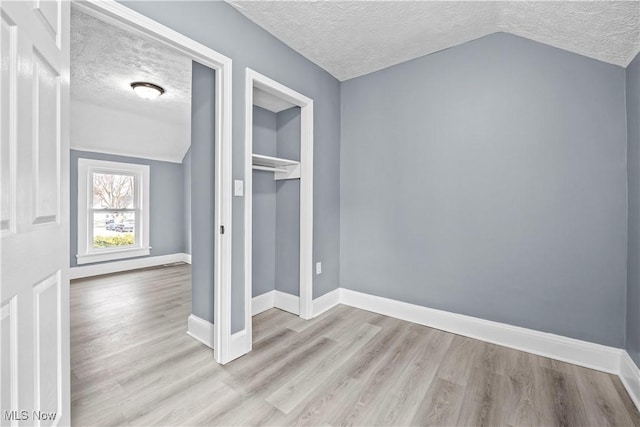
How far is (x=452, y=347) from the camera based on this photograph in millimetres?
2246

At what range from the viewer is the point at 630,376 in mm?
1731

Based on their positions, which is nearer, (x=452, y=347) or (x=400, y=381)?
(x=400, y=381)

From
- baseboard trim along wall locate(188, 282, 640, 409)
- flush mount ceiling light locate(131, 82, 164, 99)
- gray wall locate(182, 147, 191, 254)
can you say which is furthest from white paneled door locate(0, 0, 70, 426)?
gray wall locate(182, 147, 191, 254)

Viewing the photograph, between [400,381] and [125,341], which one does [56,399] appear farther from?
[400,381]

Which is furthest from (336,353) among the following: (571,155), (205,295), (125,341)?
(571,155)

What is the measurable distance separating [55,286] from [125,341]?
1425mm

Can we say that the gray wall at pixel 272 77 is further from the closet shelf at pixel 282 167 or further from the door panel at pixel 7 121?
the door panel at pixel 7 121

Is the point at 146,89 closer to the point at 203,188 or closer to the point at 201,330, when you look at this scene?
the point at 203,188

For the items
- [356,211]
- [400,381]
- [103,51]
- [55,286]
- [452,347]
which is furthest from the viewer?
[356,211]

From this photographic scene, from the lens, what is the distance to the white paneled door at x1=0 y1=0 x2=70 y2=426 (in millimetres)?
862

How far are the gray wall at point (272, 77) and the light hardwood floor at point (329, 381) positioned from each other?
442 millimetres

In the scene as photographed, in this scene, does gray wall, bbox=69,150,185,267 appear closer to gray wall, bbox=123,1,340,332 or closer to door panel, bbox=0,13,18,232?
gray wall, bbox=123,1,340,332

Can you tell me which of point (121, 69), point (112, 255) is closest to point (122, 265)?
point (112, 255)

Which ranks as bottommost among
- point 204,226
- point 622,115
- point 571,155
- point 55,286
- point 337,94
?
point 55,286
